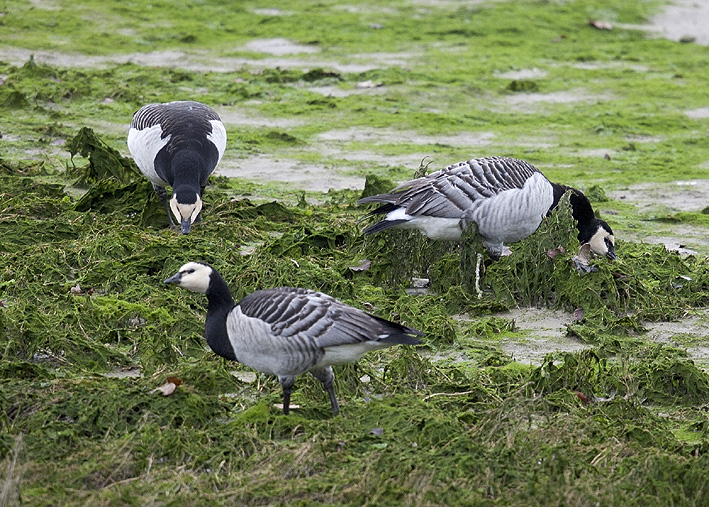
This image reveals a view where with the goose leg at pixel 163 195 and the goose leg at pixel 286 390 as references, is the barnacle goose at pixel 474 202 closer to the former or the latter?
the goose leg at pixel 163 195

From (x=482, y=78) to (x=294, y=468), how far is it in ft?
45.7

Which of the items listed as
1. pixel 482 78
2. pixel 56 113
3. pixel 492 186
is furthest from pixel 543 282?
pixel 482 78

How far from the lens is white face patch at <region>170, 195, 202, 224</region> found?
377 inches

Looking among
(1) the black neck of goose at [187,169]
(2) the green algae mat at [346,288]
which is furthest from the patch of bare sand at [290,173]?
(1) the black neck of goose at [187,169]

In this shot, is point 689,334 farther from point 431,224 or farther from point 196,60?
point 196,60

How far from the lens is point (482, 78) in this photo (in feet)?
59.8

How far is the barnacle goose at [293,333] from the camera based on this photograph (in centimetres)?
578

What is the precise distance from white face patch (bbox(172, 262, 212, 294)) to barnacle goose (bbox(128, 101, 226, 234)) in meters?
3.39

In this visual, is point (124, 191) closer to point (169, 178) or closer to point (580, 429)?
point (169, 178)

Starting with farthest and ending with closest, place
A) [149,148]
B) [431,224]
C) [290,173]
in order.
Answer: [290,173]
[149,148]
[431,224]

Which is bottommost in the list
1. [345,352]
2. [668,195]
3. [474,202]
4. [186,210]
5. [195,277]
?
[668,195]

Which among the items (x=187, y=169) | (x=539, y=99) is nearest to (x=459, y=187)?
(x=187, y=169)

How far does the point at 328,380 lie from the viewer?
240 inches

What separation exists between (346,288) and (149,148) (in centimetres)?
310
